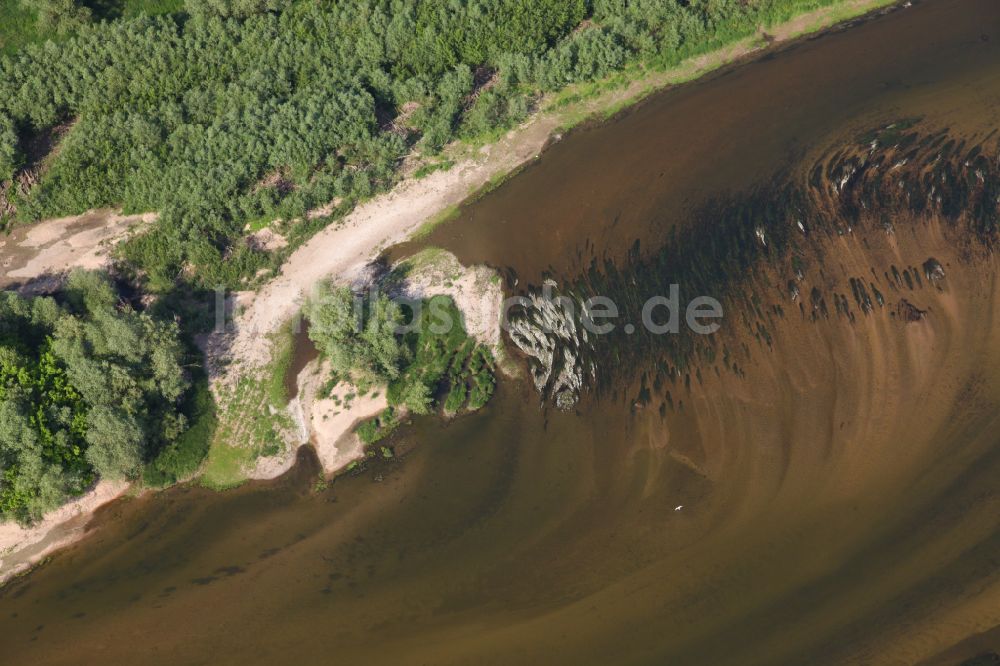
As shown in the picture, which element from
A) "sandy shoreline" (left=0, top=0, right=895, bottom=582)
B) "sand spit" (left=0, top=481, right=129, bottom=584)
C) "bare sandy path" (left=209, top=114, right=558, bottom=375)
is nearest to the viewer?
"sand spit" (left=0, top=481, right=129, bottom=584)

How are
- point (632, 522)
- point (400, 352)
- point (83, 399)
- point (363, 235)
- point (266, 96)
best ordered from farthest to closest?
point (266, 96)
point (363, 235)
point (400, 352)
point (632, 522)
point (83, 399)

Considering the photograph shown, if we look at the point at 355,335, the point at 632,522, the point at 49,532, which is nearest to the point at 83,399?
the point at 49,532

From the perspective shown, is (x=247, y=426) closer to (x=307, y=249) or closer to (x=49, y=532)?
(x=307, y=249)

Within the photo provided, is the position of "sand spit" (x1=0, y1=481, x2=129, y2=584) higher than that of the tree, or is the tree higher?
the tree

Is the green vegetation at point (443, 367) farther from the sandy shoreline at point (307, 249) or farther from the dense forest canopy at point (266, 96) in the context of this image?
the dense forest canopy at point (266, 96)

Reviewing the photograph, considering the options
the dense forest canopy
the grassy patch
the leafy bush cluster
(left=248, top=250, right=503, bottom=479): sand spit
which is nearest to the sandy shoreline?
(left=248, top=250, right=503, bottom=479): sand spit

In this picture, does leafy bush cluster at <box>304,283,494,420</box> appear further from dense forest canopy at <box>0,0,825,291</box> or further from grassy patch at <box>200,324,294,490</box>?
dense forest canopy at <box>0,0,825,291</box>

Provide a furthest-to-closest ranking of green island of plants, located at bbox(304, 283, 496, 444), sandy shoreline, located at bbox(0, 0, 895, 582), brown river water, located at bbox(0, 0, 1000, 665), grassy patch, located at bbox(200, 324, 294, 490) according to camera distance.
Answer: green island of plants, located at bbox(304, 283, 496, 444), grassy patch, located at bbox(200, 324, 294, 490), sandy shoreline, located at bbox(0, 0, 895, 582), brown river water, located at bbox(0, 0, 1000, 665)
